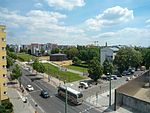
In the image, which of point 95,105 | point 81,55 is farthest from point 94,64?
point 81,55

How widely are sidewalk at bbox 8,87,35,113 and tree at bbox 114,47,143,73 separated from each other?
4495 cm

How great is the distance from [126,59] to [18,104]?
5418 centimetres

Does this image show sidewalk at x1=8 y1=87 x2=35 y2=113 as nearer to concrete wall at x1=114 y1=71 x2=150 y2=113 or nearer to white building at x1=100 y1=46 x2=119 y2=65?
concrete wall at x1=114 y1=71 x2=150 y2=113

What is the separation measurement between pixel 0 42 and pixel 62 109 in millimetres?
19329

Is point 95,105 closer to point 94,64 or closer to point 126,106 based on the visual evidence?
point 126,106

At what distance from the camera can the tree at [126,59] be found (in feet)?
313

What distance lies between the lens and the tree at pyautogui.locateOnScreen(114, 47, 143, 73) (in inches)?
3755

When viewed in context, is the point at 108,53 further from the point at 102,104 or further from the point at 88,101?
the point at 102,104

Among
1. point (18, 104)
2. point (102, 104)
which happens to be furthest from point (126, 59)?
point (18, 104)

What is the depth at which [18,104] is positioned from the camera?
53.8m

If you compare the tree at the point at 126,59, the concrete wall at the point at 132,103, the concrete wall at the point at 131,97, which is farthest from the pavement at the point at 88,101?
the tree at the point at 126,59

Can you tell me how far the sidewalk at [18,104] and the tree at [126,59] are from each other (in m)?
44.9

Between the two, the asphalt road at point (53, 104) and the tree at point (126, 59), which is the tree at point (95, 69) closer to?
the asphalt road at point (53, 104)

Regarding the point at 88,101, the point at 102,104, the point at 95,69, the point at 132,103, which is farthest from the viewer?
the point at 95,69
